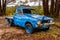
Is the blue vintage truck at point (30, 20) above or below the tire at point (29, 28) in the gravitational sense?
above

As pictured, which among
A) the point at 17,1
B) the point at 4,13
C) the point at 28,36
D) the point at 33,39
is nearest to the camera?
the point at 33,39

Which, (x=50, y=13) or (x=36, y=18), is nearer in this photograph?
(x=36, y=18)

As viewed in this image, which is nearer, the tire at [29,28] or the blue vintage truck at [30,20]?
the blue vintage truck at [30,20]

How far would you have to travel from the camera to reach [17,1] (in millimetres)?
30156

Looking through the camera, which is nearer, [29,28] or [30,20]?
[30,20]

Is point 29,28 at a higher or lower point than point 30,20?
lower

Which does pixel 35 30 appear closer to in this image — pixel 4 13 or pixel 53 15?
pixel 53 15

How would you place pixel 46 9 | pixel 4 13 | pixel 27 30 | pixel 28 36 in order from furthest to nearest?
pixel 4 13 → pixel 46 9 → pixel 27 30 → pixel 28 36

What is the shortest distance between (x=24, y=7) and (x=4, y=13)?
29.0 ft

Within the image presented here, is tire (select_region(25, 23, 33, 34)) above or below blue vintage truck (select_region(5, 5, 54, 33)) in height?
below

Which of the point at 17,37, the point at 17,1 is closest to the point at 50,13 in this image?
the point at 17,37

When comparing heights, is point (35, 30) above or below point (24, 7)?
below

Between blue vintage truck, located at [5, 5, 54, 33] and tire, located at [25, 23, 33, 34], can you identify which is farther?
tire, located at [25, 23, 33, 34]

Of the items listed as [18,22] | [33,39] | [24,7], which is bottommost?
[33,39]
